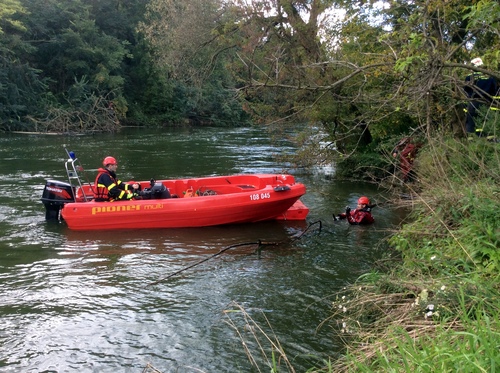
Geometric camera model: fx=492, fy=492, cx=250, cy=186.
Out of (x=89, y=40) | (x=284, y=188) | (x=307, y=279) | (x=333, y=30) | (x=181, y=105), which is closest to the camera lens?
(x=307, y=279)

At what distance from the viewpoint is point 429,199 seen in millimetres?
5246

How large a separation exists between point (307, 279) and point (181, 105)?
34.8m

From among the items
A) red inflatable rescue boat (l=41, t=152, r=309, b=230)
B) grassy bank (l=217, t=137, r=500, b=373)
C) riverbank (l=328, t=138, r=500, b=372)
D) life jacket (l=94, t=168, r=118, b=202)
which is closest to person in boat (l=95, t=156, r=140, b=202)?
life jacket (l=94, t=168, r=118, b=202)

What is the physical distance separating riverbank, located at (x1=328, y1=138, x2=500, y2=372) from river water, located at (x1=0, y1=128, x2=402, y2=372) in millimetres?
539

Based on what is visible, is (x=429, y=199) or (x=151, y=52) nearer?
(x=429, y=199)

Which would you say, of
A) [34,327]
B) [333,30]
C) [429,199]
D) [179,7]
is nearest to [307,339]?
[429,199]

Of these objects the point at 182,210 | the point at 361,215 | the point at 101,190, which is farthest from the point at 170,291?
the point at 361,215

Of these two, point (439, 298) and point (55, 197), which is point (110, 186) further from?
point (439, 298)

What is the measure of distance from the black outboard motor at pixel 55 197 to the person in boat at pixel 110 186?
653 mm

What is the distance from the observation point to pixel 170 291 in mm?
5922

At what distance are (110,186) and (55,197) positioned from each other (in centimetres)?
122

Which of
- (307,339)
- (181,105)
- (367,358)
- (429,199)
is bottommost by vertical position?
(307,339)

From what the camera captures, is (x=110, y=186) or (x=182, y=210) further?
(x=182, y=210)

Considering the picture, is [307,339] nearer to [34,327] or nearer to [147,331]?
[147,331]
